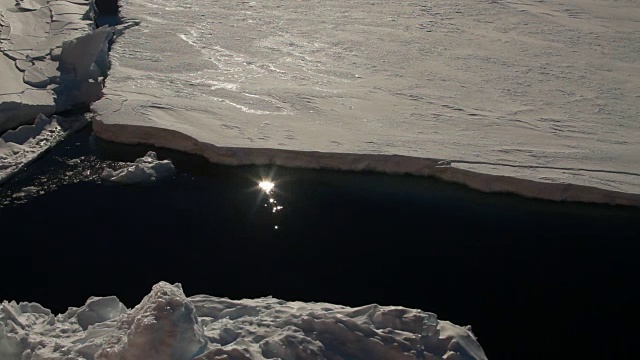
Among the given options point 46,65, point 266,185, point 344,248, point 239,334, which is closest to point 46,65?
point 46,65

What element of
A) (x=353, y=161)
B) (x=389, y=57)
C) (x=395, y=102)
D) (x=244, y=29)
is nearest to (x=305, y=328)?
(x=353, y=161)

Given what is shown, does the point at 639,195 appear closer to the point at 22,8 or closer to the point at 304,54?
the point at 304,54

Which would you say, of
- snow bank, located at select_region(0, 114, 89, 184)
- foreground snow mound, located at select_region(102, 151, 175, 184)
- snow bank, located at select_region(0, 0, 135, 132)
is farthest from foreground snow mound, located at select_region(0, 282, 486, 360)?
snow bank, located at select_region(0, 0, 135, 132)

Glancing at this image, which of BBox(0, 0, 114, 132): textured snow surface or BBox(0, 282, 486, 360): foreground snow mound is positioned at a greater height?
BBox(0, 282, 486, 360): foreground snow mound

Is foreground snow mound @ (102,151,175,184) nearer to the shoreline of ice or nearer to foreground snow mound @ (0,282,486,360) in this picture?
the shoreline of ice

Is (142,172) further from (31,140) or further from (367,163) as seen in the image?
(367,163)

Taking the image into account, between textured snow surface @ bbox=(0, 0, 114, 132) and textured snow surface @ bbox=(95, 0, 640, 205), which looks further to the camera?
textured snow surface @ bbox=(0, 0, 114, 132)
